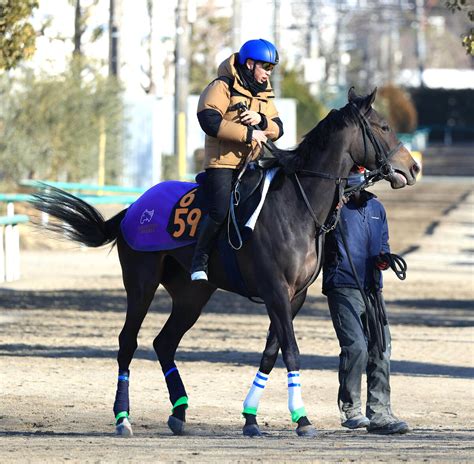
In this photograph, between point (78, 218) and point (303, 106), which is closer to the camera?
point (78, 218)

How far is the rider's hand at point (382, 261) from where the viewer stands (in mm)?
10016

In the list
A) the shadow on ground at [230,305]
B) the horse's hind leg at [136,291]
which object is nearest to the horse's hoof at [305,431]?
the horse's hind leg at [136,291]

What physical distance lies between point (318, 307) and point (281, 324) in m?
10.1

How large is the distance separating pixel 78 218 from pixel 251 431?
239 centimetres

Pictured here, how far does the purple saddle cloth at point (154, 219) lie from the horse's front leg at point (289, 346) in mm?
860

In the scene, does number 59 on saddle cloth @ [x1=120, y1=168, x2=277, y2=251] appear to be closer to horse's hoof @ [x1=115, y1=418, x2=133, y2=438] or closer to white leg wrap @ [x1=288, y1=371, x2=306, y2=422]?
white leg wrap @ [x1=288, y1=371, x2=306, y2=422]

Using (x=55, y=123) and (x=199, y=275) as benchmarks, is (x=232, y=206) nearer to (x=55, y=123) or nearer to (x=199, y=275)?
(x=199, y=275)

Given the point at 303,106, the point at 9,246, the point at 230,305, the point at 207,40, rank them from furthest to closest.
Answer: the point at 207,40 < the point at 303,106 < the point at 9,246 < the point at 230,305

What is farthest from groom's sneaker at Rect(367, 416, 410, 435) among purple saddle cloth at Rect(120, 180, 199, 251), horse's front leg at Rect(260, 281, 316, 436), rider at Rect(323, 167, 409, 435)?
purple saddle cloth at Rect(120, 180, 199, 251)

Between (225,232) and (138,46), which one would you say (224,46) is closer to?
(138,46)

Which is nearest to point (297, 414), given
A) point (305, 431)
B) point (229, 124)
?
point (305, 431)

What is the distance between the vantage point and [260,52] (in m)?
9.77

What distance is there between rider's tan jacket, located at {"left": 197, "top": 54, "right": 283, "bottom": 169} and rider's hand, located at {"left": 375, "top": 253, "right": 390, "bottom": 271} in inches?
40.4

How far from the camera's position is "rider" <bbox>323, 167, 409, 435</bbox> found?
9.97 meters
